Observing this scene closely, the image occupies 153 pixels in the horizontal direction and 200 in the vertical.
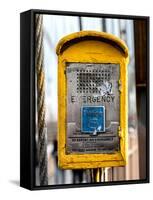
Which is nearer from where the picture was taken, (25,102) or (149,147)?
(25,102)

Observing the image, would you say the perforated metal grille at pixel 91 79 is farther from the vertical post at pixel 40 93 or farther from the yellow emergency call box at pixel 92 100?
the vertical post at pixel 40 93

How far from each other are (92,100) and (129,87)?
0.82ft

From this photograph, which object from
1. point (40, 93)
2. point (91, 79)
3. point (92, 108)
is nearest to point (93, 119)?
point (92, 108)

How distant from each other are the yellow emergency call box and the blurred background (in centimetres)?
4

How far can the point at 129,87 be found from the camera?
4.24m

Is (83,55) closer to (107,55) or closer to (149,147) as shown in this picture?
(107,55)

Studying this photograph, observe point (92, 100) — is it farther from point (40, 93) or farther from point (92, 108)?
point (40, 93)

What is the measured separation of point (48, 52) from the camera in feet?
13.1

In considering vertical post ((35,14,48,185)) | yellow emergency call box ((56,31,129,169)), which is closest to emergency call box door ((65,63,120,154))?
yellow emergency call box ((56,31,129,169))

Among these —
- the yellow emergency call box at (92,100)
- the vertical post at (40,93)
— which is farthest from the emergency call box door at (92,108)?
the vertical post at (40,93)

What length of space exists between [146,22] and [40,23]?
70 centimetres

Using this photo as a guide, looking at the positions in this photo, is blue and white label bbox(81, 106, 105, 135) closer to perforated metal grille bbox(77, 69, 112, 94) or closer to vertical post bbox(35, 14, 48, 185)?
perforated metal grille bbox(77, 69, 112, 94)

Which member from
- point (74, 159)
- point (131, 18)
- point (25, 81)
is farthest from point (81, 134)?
point (131, 18)

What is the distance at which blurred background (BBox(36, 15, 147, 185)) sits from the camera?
4008 millimetres
